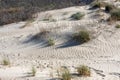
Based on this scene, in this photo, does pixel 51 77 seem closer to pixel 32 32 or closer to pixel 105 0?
pixel 32 32

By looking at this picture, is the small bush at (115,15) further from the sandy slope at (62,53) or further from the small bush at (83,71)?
the small bush at (83,71)

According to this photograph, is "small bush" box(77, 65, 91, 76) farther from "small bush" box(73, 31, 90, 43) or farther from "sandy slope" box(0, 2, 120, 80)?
"small bush" box(73, 31, 90, 43)

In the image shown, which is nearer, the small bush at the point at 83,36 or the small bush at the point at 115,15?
the small bush at the point at 83,36

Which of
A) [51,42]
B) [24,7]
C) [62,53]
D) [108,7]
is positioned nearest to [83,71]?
[62,53]

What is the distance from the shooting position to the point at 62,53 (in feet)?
54.1

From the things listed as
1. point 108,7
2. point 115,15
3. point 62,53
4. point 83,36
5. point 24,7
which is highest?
point 24,7

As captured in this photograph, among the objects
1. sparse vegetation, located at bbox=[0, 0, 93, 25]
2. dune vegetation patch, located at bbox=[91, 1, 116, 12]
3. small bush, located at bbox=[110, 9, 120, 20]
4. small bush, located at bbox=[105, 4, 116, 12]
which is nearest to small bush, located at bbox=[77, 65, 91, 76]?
small bush, located at bbox=[110, 9, 120, 20]

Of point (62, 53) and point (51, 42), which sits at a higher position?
point (51, 42)

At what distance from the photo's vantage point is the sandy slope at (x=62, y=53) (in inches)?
526

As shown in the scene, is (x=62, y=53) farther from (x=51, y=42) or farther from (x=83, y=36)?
(x=51, y=42)

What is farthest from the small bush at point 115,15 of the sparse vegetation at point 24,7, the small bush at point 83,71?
the sparse vegetation at point 24,7

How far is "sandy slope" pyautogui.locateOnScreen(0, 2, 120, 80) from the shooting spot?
1337 centimetres

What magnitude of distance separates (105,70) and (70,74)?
4.95 ft

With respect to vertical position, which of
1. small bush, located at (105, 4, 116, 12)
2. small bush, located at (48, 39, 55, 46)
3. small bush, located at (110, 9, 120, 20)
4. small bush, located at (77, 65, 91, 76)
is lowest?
small bush, located at (77, 65, 91, 76)
